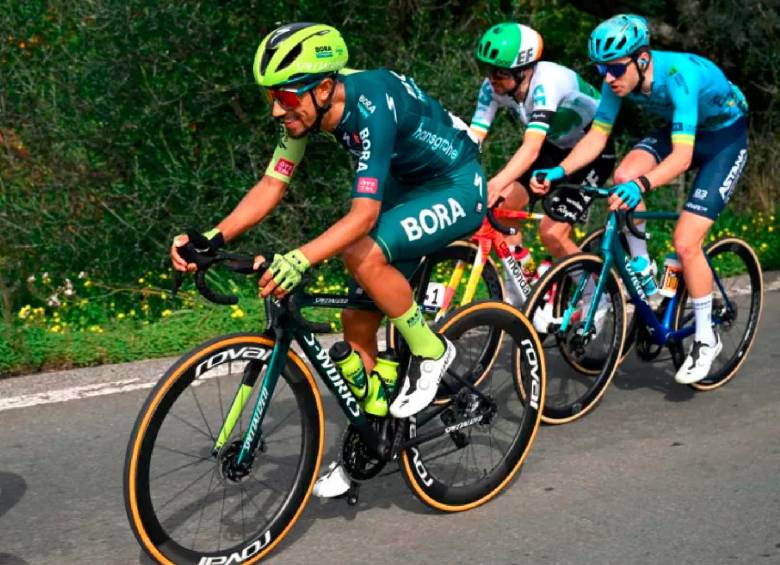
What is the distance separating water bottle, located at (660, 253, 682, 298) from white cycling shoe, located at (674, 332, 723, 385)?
325mm

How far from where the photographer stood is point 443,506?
16.7ft

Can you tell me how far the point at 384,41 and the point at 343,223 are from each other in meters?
5.86

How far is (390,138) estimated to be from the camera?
454 cm

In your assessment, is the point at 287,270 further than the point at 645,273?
No

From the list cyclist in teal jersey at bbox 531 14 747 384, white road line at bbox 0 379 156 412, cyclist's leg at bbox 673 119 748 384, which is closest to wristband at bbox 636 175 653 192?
cyclist in teal jersey at bbox 531 14 747 384

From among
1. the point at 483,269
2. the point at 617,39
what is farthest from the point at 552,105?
the point at 483,269

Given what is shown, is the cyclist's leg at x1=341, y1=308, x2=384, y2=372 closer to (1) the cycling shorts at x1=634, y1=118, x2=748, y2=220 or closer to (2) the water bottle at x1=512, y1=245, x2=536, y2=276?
(2) the water bottle at x1=512, y1=245, x2=536, y2=276

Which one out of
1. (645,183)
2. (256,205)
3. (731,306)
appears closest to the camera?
(256,205)

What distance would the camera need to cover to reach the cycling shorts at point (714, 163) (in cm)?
658

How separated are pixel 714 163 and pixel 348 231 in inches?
117

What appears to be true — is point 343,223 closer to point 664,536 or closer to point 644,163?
point 664,536

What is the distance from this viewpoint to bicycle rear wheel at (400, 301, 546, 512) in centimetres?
507

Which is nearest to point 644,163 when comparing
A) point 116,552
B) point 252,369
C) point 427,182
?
point 427,182

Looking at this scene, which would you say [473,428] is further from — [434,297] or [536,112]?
[536,112]
